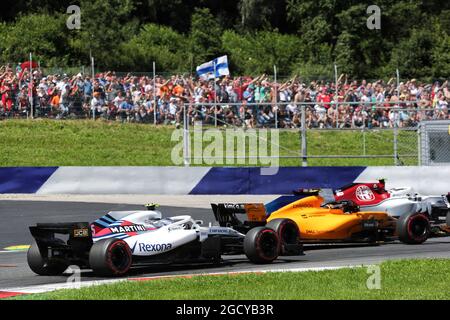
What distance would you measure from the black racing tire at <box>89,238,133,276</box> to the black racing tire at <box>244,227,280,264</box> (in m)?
1.63

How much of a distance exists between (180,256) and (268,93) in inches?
645

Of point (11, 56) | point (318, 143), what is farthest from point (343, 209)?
point (11, 56)

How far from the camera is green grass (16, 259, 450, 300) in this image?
9.29 m

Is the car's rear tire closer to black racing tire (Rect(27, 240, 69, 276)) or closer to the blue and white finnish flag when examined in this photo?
black racing tire (Rect(27, 240, 69, 276))

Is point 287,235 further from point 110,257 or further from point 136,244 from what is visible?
point 110,257

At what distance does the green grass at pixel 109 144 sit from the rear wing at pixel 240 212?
41.2 ft

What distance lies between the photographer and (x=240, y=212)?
13430 mm

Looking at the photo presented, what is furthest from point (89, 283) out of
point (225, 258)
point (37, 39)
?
point (37, 39)

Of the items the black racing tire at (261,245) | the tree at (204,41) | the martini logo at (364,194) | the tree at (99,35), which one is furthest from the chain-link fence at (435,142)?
the tree at (204,41)

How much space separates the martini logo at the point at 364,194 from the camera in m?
15.2

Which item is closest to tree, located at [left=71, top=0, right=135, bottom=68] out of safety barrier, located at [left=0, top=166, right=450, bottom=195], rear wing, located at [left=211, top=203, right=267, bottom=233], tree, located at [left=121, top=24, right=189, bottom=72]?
tree, located at [left=121, top=24, right=189, bottom=72]

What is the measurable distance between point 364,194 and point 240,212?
8.44ft

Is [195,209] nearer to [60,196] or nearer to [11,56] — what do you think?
[60,196]
